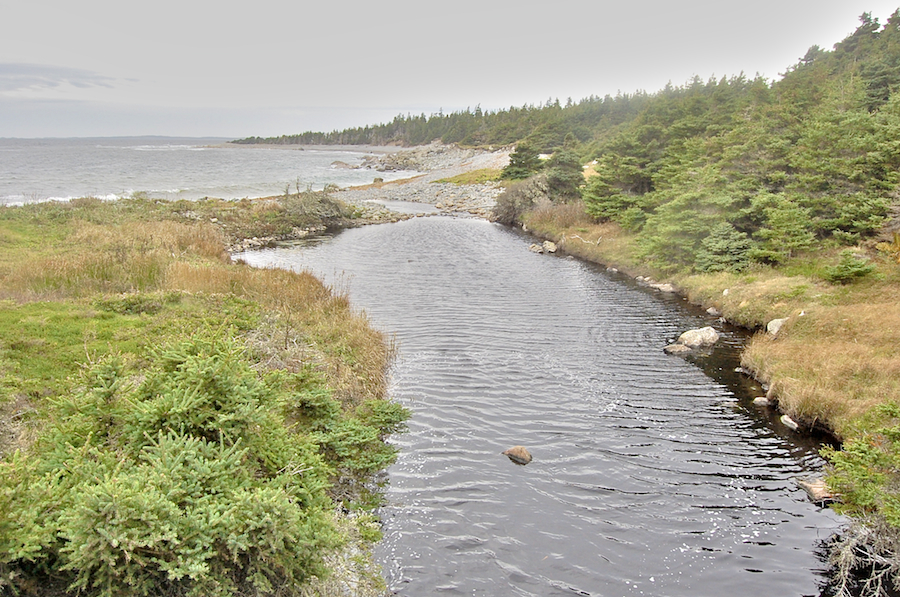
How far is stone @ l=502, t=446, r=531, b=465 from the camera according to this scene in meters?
11.9

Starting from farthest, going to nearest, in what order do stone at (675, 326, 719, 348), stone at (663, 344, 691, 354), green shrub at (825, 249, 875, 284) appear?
green shrub at (825, 249, 875, 284) → stone at (675, 326, 719, 348) → stone at (663, 344, 691, 354)

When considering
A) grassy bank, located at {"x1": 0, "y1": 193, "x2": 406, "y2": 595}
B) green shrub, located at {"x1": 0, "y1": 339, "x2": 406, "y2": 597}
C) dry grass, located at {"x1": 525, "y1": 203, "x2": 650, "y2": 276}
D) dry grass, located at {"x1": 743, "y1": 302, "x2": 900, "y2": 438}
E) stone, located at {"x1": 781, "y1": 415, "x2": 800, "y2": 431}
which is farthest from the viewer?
dry grass, located at {"x1": 525, "y1": 203, "x2": 650, "y2": 276}

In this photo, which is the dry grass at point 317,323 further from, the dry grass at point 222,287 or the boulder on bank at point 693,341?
the boulder on bank at point 693,341

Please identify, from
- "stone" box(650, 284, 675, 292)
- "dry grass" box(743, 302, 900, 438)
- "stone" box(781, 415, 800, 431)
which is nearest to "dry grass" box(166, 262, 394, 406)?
"stone" box(781, 415, 800, 431)

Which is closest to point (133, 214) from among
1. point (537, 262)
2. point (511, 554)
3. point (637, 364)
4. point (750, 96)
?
point (537, 262)

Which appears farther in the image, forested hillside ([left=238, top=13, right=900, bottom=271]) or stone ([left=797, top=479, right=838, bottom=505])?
forested hillside ([left=238, top=13, right=900, bottom=271])

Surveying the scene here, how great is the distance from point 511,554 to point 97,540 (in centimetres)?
642

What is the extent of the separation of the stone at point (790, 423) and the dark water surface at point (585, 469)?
332 mm

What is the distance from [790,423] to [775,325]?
6.77m

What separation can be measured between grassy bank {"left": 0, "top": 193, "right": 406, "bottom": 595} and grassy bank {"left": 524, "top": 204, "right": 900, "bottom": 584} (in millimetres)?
7998

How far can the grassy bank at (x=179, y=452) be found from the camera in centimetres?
516

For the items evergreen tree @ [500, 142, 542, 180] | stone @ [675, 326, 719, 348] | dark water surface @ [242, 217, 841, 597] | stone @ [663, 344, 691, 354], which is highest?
evergreen tree @ [500, 142, 542, 180]

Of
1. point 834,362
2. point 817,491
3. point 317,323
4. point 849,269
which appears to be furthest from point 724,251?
point 317,323

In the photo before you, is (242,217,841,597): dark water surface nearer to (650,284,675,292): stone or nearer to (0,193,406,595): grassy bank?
(0,193,406,595): grassy bank
